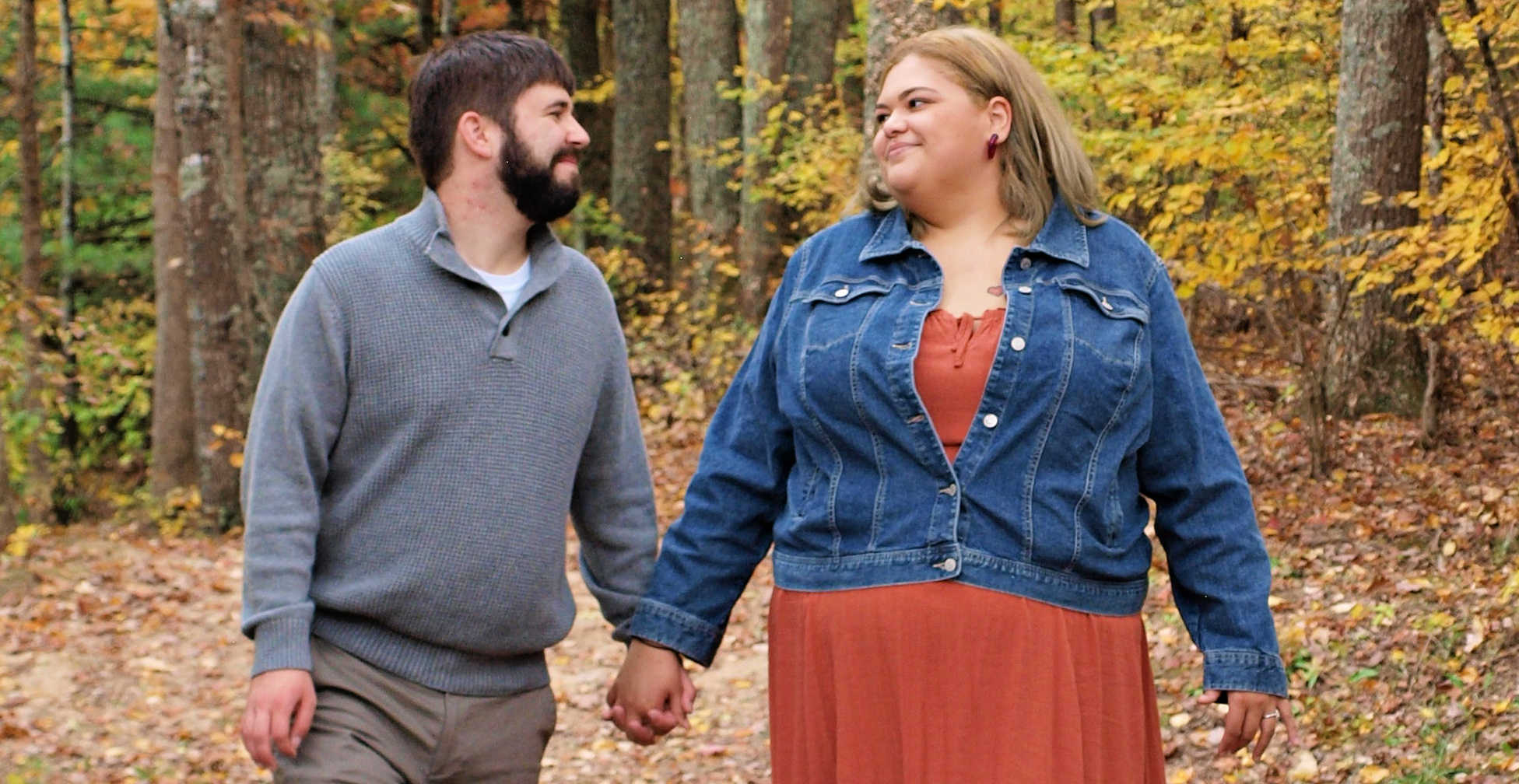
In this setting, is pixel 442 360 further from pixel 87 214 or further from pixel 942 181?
pixel 87 214

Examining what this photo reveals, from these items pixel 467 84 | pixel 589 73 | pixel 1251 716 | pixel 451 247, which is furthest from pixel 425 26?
pixel 1251 716

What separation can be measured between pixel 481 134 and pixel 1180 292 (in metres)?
5.83

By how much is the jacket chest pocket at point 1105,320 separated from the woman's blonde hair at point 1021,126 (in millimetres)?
185

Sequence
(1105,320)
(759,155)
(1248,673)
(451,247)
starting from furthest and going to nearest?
(759,155)
(451,247)
(1248,673)
(1105,320)

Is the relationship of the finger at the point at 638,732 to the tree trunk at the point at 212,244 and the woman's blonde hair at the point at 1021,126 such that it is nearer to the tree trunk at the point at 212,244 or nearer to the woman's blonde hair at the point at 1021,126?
the woman's blonde hair at the point at 1021,126

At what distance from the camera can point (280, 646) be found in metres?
3.10

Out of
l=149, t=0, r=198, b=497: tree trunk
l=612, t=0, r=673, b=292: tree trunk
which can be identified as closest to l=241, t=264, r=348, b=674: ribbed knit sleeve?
l=149, t=0, r=198, b=497: tree trunk

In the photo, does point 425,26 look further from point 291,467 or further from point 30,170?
point 291,467

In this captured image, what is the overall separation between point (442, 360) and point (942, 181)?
1.13 m

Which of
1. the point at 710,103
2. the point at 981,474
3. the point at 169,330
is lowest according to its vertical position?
the point at 169,330

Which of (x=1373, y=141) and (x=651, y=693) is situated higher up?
(x=1373, y=141)

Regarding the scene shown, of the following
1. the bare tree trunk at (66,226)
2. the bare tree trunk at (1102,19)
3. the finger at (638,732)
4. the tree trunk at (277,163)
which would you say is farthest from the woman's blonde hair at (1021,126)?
the bare tree trunk at (66,226)

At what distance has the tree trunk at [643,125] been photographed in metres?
16.7

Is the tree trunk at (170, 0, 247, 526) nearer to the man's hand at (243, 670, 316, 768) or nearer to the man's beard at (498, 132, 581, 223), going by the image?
the man's beard at (498, 132, 581, 223)
